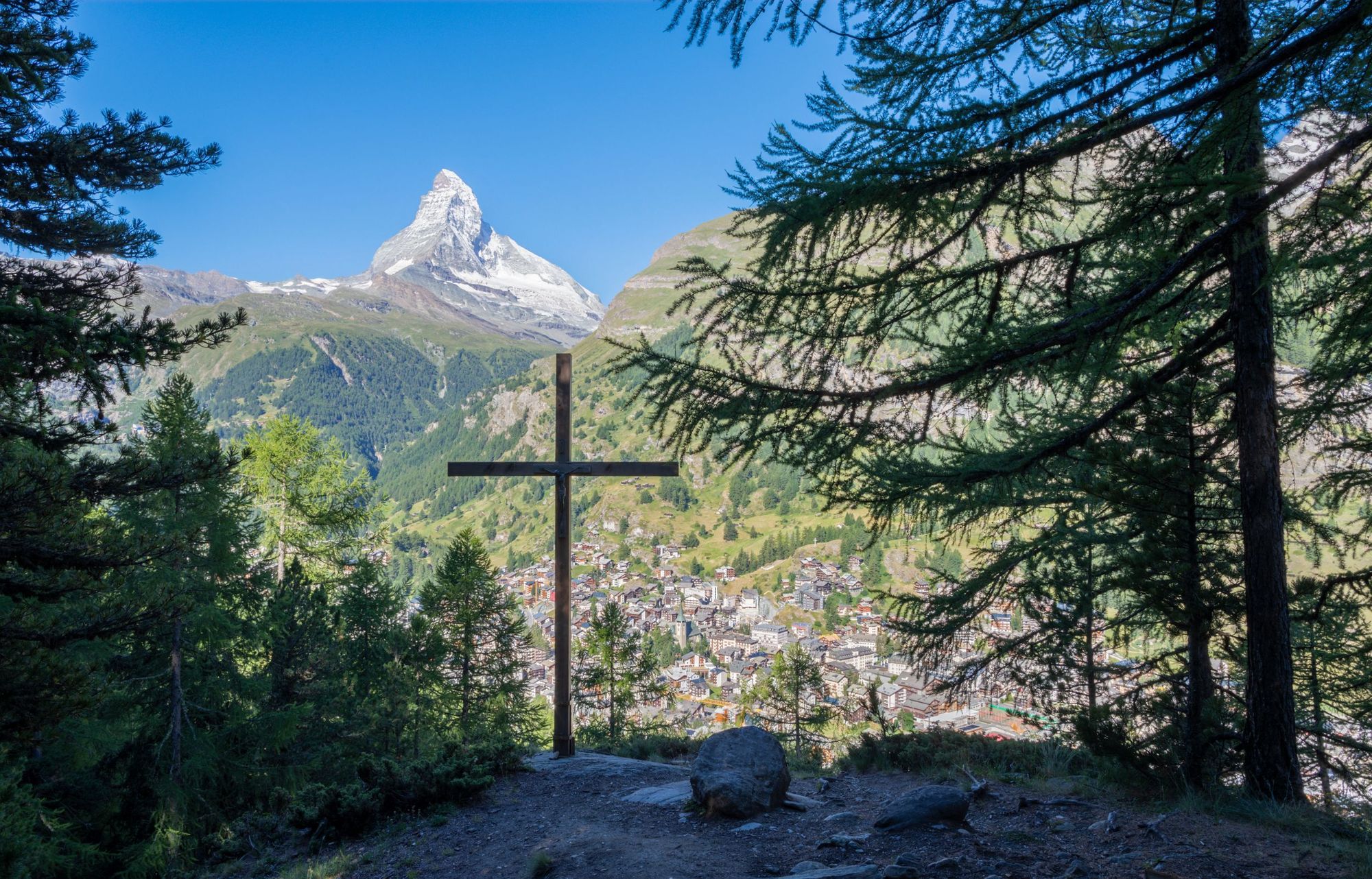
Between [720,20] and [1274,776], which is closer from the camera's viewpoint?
[720,20]

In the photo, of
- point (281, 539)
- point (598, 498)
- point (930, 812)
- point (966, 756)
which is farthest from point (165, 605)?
point (598, 498)

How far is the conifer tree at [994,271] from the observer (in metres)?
3.91

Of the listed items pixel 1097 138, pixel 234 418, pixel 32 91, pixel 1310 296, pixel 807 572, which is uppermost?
pixel 234 418

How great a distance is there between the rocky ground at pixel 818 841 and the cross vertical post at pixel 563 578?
34.9 inches

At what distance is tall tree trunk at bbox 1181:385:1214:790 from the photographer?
5.29 metres

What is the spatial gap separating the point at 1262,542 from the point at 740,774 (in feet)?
13.2

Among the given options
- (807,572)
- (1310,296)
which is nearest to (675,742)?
(1310,296)

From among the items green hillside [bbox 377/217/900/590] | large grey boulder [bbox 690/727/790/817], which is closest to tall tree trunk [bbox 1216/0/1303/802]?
large grey boulder [bbox 690/727/790/817]

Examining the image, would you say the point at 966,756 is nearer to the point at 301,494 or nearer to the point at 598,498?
the point at 301,494

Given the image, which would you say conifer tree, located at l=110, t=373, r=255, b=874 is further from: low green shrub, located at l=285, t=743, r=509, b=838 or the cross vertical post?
the cross vertical post

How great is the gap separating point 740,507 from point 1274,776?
4269 inches

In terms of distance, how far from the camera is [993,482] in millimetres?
4879

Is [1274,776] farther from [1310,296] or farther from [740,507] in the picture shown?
[740,507]

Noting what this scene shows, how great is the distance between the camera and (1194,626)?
5387 millimetres
